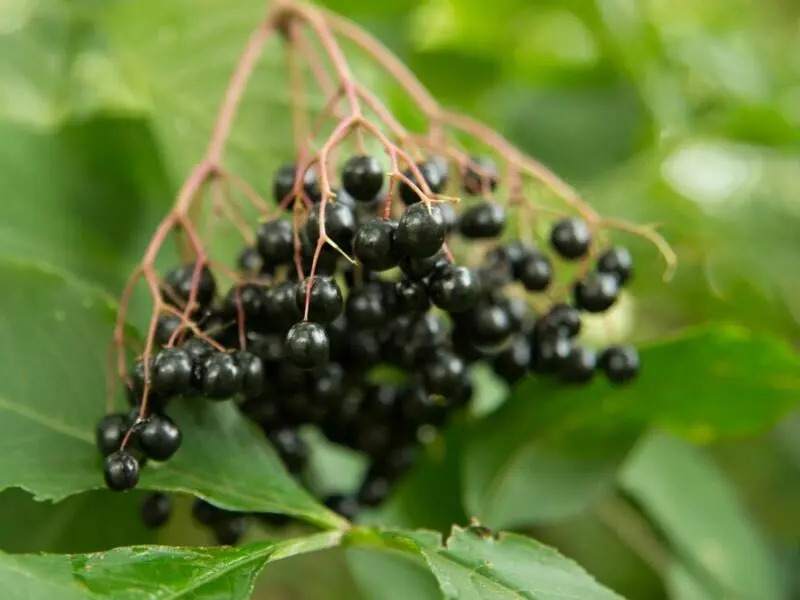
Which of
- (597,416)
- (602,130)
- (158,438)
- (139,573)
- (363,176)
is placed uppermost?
(602,130)

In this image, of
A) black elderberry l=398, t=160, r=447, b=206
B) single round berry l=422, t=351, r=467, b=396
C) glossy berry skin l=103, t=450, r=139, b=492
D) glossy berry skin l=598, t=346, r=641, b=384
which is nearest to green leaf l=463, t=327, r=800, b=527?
glossy berry skin l=598, t=346, r=641, b=384

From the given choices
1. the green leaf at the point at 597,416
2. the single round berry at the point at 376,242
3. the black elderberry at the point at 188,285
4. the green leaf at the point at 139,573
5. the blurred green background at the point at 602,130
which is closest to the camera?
the green leaf at the point at 139,573

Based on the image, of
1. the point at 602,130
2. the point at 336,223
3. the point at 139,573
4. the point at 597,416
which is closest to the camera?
the point at 139,573

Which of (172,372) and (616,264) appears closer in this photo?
(172,372)

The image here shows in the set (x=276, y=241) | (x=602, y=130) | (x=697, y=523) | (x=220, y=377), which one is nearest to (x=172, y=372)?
(x=220, y=377)

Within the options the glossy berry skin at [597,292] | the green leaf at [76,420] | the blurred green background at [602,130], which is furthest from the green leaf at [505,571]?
the blurred green background at [602,130]

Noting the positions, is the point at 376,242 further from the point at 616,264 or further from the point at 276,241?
the point at 616,264

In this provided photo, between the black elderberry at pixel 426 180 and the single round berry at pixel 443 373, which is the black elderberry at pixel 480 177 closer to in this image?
the black elderberry at pixel 426 180

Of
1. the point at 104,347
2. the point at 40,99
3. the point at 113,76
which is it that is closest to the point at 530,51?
the point at 113,76
